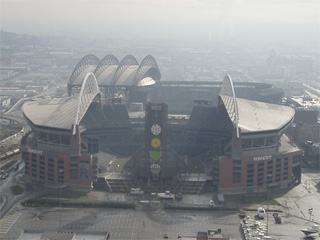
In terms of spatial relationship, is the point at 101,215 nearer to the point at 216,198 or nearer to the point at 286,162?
the point at 216,198

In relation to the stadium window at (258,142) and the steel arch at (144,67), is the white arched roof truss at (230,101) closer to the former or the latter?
the stadium window at (258,142)

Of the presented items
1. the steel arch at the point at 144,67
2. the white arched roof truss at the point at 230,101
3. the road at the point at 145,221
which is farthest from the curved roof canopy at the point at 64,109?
the steel arch at the point at 144,67

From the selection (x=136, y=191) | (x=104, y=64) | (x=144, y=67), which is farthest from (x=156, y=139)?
(x=104, y=64)

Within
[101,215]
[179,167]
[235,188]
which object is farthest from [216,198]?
[101,215]

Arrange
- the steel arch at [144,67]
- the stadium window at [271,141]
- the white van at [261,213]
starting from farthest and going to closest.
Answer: the steel arch at [144,67] < the stadium window at [271,141] < the white van at [261,213]

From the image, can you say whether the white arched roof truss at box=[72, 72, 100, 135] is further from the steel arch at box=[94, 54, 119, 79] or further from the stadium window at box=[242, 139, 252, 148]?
Answer: the steel arch at box=[94, 54, 119, 79]

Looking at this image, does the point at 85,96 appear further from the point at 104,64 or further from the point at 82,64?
the point at 104,64

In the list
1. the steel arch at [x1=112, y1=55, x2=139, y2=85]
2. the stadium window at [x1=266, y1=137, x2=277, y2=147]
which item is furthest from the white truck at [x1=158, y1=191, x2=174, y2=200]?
the steel arch at [x1=112, y1=55, x2=139, y2=85]
